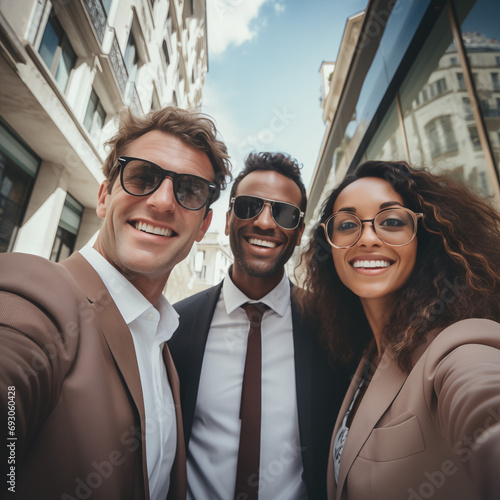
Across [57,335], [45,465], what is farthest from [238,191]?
[45,465]

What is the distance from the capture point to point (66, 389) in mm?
777

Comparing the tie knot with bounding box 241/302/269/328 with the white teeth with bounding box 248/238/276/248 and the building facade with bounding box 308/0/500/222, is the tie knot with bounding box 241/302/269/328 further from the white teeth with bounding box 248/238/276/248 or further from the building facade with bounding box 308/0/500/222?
the building facade with bounding box 308/0/500/222

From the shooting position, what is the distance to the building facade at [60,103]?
398 centimetres

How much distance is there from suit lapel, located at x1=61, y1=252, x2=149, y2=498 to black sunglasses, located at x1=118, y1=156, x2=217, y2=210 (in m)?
0.53

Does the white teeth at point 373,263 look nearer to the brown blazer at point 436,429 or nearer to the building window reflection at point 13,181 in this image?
the brown blazer at point 436,429

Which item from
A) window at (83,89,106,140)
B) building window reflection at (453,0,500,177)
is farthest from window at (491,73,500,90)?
window at (83,89,106,140)

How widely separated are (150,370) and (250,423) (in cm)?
69

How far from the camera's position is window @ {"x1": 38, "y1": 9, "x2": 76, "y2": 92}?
4.96 metres

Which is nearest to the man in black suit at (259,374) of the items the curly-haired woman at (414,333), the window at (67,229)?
the curly-haired woman at (414,333)

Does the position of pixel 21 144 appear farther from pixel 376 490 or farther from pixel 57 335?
pixel 376 490

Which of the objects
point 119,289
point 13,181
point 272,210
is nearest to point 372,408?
point 119,289

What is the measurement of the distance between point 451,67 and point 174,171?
3995mm

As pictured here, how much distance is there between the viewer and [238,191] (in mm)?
2547

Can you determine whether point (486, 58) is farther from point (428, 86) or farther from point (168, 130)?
point (168, 130)
